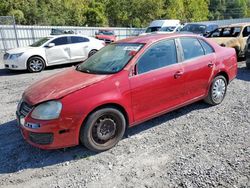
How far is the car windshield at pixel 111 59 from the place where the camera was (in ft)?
13.3

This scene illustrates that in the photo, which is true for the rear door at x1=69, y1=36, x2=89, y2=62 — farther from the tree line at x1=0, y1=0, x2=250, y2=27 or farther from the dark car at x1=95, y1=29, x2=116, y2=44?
the tree line at x1=0, y1=0, x2=250, y2=27

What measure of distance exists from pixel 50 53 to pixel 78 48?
1.26 metres

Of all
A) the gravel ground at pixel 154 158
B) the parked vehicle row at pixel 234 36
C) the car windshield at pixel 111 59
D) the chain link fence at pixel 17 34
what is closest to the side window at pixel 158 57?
the car windshield at pixel 111 59

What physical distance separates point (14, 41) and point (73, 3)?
2381cm

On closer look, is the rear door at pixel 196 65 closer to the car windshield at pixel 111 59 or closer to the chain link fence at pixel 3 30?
the car windshield at pixel 111 59

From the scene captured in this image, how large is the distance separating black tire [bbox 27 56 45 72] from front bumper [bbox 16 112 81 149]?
22.2 ft

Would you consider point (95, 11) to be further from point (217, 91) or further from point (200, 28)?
point (217, 91)

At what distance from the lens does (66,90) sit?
11.7ft

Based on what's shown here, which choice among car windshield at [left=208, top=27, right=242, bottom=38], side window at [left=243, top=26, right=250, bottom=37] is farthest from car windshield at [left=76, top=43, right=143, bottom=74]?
side window at [left=243, top=26, right=250, bottom=37]

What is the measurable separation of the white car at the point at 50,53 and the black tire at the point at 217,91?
275 inches

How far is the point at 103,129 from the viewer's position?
147 inches

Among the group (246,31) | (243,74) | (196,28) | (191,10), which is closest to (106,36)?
(196,28)

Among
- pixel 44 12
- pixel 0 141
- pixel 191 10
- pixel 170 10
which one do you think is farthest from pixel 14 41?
pixel 191 10

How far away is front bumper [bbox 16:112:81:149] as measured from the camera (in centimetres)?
337
